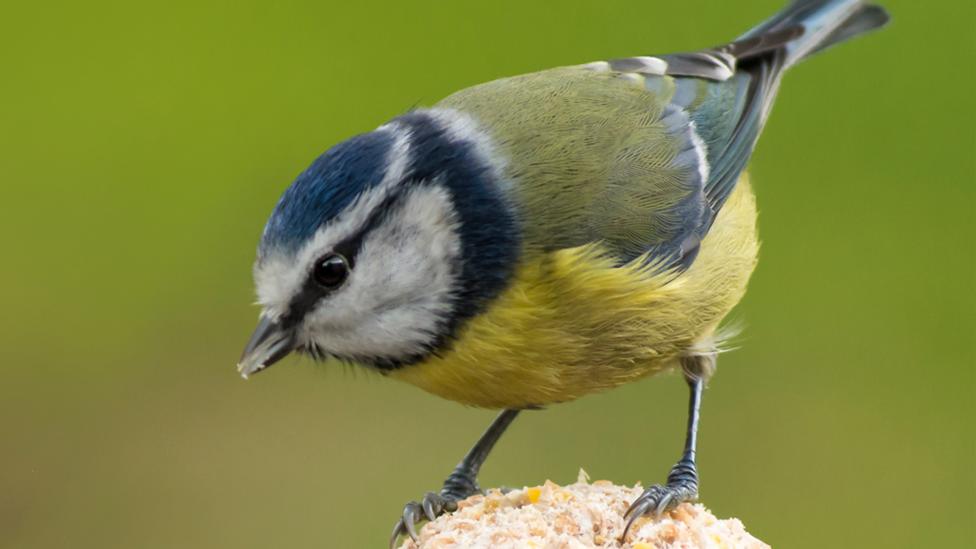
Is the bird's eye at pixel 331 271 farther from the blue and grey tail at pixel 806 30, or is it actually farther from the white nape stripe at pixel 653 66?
the blue and grey tail at pixel 806 30

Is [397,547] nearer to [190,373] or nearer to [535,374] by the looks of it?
[535,374]

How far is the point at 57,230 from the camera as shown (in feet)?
12.1

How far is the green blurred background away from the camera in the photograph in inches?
123

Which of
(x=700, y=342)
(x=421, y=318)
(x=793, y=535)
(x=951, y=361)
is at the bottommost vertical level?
(x=793, y=535)

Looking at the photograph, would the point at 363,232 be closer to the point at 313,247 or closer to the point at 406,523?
the point at 313,247

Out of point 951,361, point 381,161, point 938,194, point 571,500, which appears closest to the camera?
point 571,500

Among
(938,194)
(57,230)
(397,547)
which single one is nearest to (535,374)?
(397,547)

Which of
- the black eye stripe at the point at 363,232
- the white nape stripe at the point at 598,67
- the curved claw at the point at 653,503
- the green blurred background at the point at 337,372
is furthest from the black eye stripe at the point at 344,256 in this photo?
the green blurred background at the point at 337,372

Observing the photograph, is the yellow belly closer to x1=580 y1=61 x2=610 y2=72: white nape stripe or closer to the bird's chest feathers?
the bird's chest feathers

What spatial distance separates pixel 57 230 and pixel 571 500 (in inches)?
96.2

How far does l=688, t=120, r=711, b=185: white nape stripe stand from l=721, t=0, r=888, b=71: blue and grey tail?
0.98ft

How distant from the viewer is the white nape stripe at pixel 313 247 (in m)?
1.70

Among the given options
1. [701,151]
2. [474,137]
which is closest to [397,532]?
[474,137]

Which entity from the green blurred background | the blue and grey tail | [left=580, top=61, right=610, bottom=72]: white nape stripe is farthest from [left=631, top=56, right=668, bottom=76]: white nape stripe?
the green blurred background
